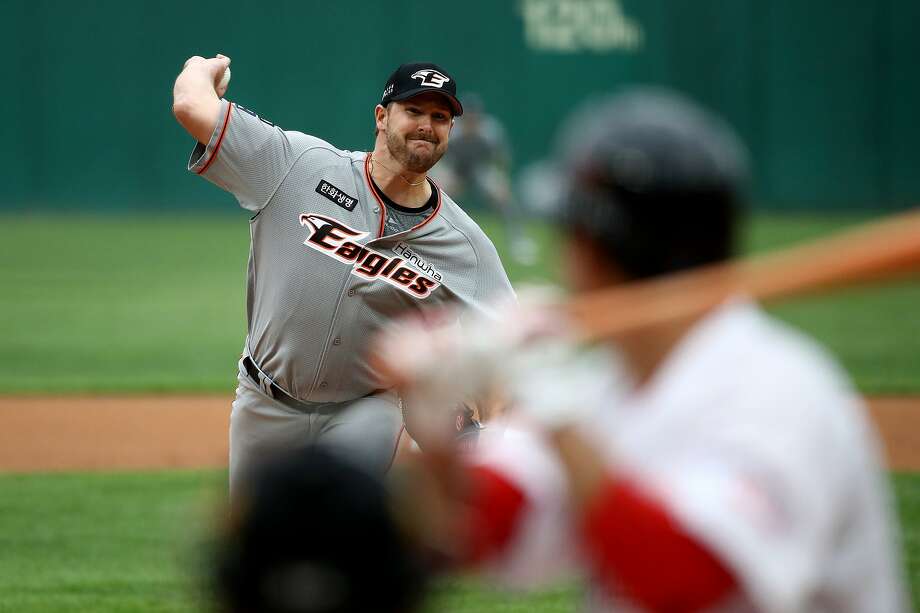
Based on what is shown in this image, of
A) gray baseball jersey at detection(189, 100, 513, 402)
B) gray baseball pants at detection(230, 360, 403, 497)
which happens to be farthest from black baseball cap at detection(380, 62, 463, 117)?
gray baseball pants at detection(230, 360, 403, 497)

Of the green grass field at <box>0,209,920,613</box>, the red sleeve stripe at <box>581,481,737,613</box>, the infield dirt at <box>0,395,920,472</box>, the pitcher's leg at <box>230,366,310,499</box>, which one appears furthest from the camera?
the infield dirt at <box>0,395,920,472</box>

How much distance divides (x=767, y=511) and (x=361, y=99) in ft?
88.3

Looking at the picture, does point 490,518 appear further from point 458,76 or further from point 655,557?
point 458,76

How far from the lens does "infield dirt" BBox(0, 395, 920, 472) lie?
8391 mm

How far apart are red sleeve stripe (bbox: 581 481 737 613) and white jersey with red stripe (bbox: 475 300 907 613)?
1 cm

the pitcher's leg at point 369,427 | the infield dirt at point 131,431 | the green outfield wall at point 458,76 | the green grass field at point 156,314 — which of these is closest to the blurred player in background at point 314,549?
the pitcher's leg at point 369,427

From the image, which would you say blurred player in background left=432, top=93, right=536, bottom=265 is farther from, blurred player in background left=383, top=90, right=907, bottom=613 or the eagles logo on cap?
blurred player in background left=383, top=90, right=907, bottom=613

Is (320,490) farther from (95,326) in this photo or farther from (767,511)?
(95,326)

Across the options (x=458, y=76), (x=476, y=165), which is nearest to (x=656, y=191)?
(x=476, y=165)

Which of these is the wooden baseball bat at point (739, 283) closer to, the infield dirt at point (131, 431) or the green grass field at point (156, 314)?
the green grass field at point (156, 314)

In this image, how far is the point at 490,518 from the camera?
1.92 m

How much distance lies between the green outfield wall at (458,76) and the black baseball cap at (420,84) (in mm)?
22761

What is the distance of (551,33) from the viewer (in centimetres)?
2816

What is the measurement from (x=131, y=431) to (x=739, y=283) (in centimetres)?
819
